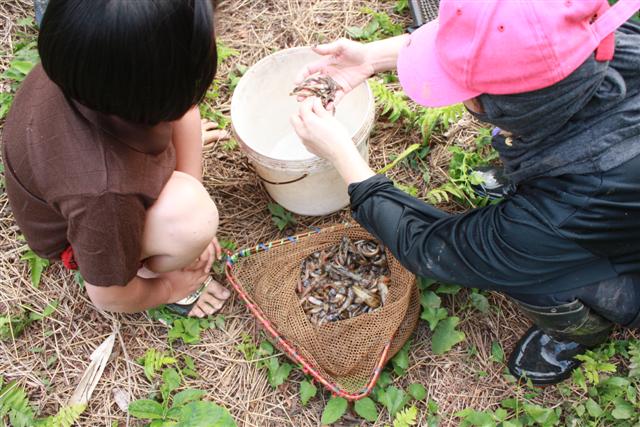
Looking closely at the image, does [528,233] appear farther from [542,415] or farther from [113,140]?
[113,140]

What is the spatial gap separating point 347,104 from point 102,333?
4.48 ft

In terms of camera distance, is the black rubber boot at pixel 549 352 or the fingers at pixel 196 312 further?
the fingers at pixel 196 312

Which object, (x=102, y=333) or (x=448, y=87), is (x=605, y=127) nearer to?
(x=448, y=87)

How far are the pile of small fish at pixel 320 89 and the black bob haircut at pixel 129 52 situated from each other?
65 centimetres

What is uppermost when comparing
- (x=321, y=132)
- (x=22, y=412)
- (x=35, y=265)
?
(x=321, y=132)

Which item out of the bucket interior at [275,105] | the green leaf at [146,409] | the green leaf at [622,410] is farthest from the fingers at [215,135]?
the green leaf at [622,410]

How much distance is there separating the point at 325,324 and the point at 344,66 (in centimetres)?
97

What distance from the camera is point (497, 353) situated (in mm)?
2303

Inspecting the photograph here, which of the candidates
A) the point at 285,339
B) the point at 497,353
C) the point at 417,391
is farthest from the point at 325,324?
the point at 497,353

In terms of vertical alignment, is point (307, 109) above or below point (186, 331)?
above

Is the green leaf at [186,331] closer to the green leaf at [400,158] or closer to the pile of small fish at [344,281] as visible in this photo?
the pile of small fish at [344,281]

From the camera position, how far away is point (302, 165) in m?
2.23

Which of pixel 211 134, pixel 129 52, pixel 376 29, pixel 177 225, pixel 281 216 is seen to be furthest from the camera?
pixel 376 29

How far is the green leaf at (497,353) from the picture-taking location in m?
2.29
